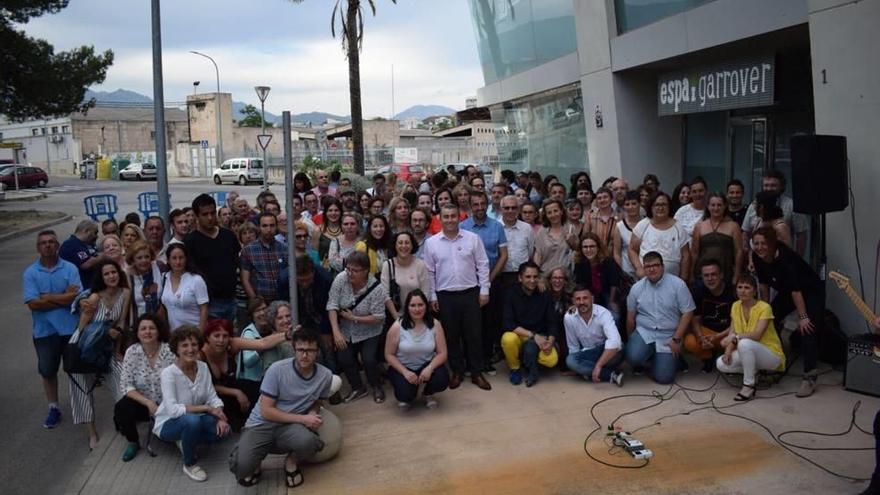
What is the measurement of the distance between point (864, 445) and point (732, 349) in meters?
1.42

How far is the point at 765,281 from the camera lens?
23.9 feet

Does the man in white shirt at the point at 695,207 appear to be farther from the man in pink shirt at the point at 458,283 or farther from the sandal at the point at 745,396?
the man in pink shirt at the point at 458,283

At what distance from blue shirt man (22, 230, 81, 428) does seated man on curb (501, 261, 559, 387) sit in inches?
161

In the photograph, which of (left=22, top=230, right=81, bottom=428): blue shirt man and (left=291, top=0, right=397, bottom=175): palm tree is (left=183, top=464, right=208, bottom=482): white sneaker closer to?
(left=22, top=230, right=81, bottom=428): blue shirt man

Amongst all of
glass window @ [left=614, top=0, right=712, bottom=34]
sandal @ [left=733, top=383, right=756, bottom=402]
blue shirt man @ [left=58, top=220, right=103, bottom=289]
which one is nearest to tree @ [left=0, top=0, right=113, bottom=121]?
blue shirt man @ [left=58, top=220, right=103, bottom=289]

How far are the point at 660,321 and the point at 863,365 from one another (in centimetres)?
177

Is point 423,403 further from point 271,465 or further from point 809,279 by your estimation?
point 809,279

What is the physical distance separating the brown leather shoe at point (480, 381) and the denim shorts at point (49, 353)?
12.5 ft

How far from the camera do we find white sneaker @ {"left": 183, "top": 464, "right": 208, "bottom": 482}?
552 cm

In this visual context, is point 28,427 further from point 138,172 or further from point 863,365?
point 138,172

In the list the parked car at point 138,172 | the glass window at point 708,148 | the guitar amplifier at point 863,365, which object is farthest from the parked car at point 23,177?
the guitar amplifier at point 863,365

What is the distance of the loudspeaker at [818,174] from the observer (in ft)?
22.2

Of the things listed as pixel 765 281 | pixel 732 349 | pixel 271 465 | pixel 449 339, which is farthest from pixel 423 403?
pixel 765 281

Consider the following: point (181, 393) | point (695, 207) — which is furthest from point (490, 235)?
point (181, 393)
